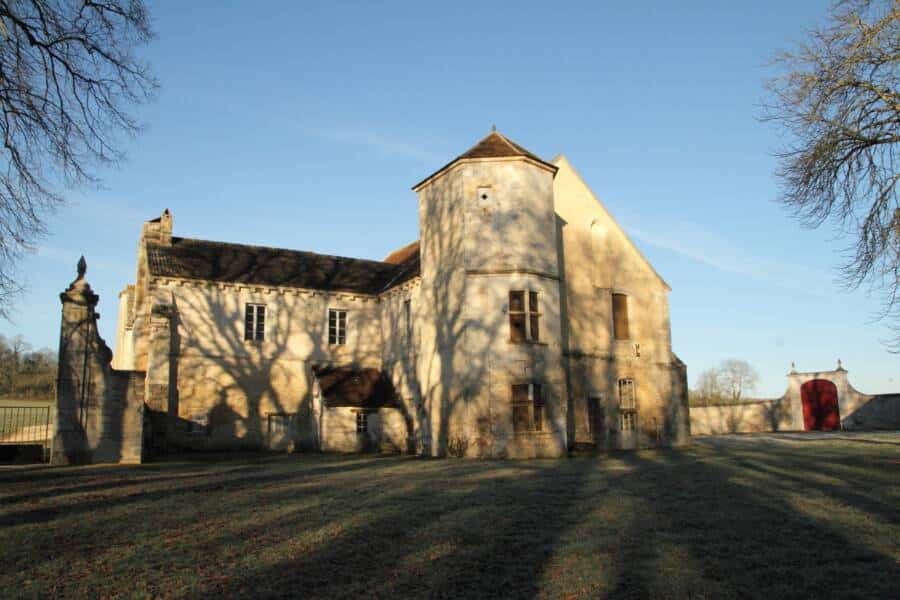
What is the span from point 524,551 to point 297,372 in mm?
22527

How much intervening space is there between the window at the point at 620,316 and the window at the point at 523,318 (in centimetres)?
588

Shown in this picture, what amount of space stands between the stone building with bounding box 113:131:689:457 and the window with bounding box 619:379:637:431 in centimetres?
6

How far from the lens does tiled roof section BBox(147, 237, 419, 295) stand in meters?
28.4

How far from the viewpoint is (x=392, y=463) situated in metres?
21.3

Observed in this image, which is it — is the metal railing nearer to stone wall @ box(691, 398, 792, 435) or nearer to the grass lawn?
the grass lawn

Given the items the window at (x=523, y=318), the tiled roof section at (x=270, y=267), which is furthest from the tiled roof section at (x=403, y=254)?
the window at (x=523, y=318)

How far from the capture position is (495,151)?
2488 centimetres

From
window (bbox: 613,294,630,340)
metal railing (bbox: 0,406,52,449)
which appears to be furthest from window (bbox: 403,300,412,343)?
metal railing (bbox: 0,406,52,449)

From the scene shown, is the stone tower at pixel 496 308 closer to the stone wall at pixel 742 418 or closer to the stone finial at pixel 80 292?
the stone finial at pixel 80 292

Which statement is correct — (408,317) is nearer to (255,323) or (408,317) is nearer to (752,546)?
(255,323)

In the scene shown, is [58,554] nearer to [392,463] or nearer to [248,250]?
[392,463]

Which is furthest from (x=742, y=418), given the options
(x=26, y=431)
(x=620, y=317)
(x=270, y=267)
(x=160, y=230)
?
(x=26, y=431)

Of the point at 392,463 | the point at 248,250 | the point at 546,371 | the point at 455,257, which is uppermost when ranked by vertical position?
the point at 248,250

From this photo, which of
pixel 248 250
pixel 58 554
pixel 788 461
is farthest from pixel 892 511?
pixel 248 250
